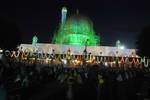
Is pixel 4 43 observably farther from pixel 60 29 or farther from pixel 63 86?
pixel 60 29

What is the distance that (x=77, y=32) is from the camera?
12094 centimetres

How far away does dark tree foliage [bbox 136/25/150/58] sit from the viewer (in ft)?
185

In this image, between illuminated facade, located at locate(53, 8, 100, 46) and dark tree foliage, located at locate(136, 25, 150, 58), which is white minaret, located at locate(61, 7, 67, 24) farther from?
dark tree foliage, located at locate(136, 25, 150, 58)

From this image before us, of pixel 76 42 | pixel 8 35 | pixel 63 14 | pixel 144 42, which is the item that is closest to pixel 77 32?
pixel 76 42

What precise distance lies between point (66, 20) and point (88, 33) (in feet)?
34.3

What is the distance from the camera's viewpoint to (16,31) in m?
62.8

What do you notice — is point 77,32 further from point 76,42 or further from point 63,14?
point 63,14

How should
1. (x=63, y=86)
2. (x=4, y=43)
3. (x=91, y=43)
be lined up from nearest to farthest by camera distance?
(x=63, y=86) → (x=4, y=43) → (x=91, y=43)

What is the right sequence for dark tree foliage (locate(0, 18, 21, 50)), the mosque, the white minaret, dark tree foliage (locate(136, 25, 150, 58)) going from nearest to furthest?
dark tree foliage (locate(136, 25, 150, 58))
dark tree foliage (locate(0, 18, 21, 50))
the mosque
the white minaret

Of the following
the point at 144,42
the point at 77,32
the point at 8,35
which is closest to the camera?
the point at 144,42

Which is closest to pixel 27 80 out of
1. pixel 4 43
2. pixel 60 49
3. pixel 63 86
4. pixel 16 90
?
pixel 16 90

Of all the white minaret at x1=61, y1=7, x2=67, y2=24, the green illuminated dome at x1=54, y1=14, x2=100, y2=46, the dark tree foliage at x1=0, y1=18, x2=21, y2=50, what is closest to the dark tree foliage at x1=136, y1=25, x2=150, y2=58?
the dark tree foliage at x1=0, y1=18, x2=21, y2=50

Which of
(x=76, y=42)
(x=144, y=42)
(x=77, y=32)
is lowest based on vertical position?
(x=144, y=42)

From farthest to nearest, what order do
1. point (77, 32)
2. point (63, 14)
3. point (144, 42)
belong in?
point (63, 14), point (77, 32), point (144, 42)
